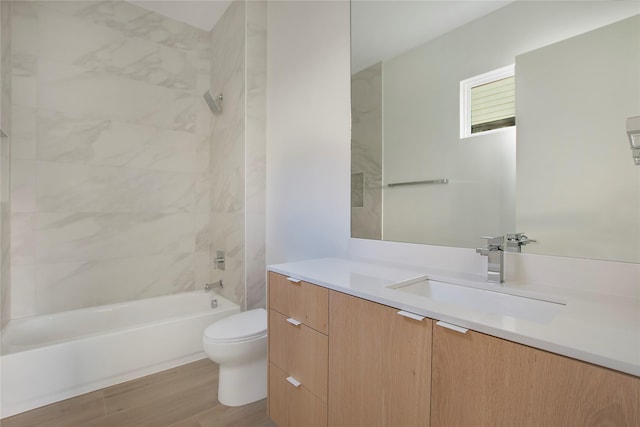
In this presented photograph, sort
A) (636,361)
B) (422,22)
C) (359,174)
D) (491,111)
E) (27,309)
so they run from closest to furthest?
(636,361) < (491,111) < (422,22) < (359,174) < (27,309)

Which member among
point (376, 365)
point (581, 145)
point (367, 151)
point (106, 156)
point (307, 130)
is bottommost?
point (376, 365)

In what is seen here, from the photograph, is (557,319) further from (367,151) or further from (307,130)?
(307,130)

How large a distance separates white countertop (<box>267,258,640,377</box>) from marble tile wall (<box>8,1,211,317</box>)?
6.64ft

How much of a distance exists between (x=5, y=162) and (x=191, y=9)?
6.11ft

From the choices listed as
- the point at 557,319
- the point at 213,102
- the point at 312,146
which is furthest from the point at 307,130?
the point at 557,319

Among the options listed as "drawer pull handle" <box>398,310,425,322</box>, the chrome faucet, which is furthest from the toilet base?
the chrome faucet

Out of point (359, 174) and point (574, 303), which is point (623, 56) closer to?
point (574, 303)

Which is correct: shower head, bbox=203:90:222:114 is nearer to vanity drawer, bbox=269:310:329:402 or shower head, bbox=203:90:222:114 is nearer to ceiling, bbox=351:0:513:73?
ceiling, bbox=351:0:513:73

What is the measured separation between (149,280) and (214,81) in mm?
1964

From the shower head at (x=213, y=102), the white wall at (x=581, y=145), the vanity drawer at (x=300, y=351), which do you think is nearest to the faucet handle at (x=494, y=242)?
the white wall at (x=581, y=145)

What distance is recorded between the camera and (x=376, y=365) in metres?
0.94

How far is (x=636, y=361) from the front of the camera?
521mm

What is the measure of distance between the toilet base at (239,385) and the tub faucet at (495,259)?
139 centimetres

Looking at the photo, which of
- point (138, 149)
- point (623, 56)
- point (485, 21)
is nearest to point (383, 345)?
point (623, 56)
